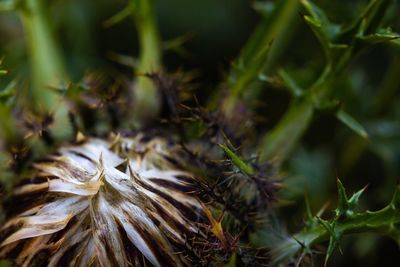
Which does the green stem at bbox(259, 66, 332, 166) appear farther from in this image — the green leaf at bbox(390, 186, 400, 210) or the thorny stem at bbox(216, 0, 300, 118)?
the green leaf at bbox(390, 186, 400, 210)

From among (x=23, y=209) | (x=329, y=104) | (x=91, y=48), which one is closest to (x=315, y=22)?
(x=329, y=104)

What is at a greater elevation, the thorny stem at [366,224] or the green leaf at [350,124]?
the green leaf at [350,124]

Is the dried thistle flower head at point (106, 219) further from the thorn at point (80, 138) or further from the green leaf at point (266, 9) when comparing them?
the green leaf at point (266, 9)

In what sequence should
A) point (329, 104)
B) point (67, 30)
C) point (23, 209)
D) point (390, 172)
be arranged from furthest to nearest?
1. point (67, 30)
2. point (390, 172)
3. point (329, 104)
4. point (23, 209)

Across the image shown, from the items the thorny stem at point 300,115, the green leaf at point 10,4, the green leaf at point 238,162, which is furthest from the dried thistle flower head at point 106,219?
the green leaf at point 10,4

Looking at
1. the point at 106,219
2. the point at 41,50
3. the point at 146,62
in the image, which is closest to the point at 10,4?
the point at 41,50

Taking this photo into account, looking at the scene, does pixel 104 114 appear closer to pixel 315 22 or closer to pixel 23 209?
pixel 23 209

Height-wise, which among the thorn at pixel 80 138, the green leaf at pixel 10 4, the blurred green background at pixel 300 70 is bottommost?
the blurred green background at pixel 300 70
